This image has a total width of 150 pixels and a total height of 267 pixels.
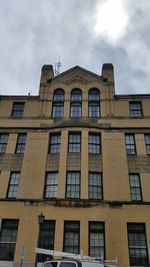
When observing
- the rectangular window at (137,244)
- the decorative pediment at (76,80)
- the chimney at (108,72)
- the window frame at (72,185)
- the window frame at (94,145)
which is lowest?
the rectangular window at (137,244)

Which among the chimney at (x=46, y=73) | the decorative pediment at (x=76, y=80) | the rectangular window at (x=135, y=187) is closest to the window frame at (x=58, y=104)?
the decorative pediment at (x=76, y=80)

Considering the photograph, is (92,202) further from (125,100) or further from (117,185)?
(125,100)

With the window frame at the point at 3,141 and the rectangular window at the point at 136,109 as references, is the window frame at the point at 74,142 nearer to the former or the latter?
the rectangular window at the point at 136,109

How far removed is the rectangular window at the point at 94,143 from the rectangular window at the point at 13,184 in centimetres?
644

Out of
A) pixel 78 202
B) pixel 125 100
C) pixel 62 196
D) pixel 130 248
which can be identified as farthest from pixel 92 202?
pixel 125 100

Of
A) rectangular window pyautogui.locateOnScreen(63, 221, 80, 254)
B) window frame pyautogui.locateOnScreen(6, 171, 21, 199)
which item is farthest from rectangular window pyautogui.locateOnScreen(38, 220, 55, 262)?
window frame pyautogui.locateOnScreen(6, 171, 21, 199)

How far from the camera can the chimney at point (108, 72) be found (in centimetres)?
2669

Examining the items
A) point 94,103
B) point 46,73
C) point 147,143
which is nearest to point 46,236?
point 147,143

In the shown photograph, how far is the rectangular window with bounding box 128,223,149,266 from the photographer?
17594 millimetres

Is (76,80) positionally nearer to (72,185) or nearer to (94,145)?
(94,145)

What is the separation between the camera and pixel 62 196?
19.8 meters

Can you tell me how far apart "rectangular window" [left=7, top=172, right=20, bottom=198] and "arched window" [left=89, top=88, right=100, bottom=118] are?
856cm

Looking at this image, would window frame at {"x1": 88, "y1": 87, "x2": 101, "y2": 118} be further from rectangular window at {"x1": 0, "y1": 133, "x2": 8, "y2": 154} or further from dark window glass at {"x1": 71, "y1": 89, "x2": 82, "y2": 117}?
rectangular window at {"x1": 0, "y1": 133, "x2": 8, "y2": 154}

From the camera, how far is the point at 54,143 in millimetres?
23062
